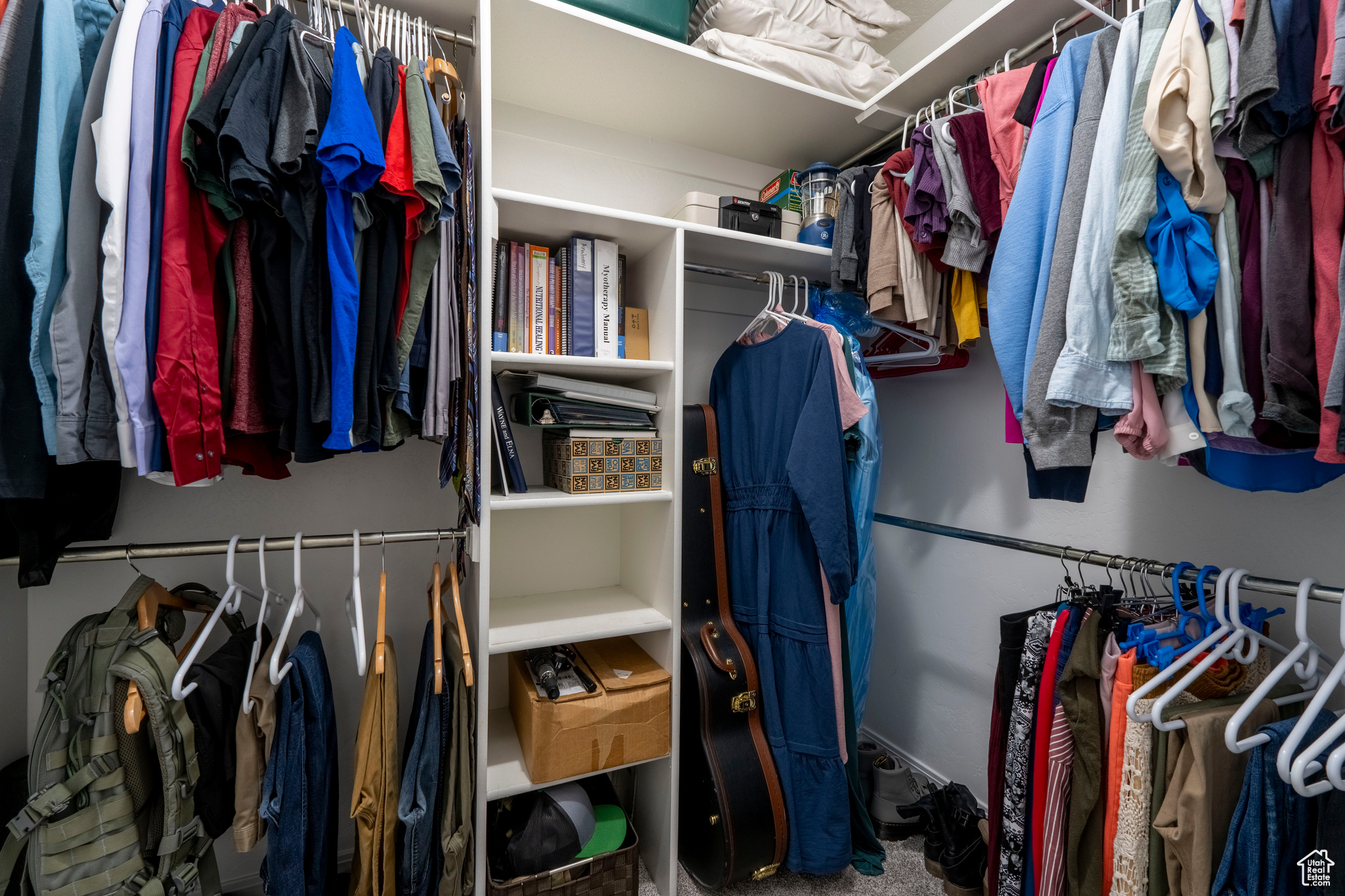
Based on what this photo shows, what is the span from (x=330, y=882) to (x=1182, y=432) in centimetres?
179

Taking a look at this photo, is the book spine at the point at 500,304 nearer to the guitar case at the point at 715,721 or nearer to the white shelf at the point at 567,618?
the white shelf at the point at 567,618

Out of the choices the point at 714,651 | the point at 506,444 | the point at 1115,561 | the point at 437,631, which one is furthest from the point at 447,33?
the point at 1115,561

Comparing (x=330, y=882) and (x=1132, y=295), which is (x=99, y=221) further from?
(x=1132, y=295)

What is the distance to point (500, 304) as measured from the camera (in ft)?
4.63

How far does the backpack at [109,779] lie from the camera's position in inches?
39.4

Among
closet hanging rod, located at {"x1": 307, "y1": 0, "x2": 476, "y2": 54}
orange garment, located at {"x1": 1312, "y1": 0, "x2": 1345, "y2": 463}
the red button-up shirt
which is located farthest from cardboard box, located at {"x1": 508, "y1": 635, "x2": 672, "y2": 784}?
closet hanging rod, located at {"x1": 307, "y1": 0, "x2": 476, "y2": 54}

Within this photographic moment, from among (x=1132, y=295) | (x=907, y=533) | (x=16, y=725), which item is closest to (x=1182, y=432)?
(x=1132, y=295)

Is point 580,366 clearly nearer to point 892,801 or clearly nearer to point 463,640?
point 463,640

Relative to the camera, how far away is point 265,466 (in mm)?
1160

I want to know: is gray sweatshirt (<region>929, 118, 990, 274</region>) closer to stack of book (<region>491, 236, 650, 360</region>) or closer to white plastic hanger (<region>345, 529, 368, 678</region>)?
stack of book (<region>491, 236, 650, 360</region>)

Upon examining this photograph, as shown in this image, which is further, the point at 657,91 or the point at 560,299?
the point at 657,91

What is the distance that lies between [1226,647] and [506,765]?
57.1 inches

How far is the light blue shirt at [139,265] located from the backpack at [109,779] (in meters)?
0.41

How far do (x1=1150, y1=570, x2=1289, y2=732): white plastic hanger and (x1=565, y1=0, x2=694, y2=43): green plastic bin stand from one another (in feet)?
5.32
